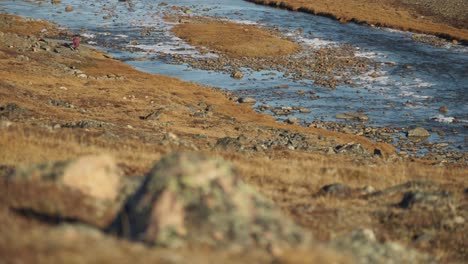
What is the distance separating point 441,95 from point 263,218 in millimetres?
41292

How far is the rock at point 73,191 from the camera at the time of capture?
32.6 ft

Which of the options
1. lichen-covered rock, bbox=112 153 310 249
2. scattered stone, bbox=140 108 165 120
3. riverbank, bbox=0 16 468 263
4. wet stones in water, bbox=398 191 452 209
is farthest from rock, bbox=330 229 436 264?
scattered stone, bbox=140 108 165 120

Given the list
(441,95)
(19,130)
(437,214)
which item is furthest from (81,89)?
Answer: (437,214)

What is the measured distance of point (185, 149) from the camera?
2322 centimetres

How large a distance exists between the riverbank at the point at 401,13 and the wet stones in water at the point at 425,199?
175 ft

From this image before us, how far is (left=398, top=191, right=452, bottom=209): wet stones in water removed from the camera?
54.1ft

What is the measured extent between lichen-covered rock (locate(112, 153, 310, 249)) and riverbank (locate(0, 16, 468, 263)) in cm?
33

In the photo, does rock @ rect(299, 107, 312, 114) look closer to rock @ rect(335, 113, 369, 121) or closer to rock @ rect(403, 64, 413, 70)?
rock @ rect(335, 113, 369, 121)

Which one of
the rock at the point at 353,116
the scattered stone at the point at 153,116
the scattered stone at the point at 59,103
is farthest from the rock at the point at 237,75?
the scattered stone at the point at 59,103

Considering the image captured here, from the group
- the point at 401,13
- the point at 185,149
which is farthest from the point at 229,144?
the point at 401,13

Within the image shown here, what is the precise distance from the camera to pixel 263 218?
9195 millimetres

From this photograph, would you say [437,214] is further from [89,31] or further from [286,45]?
[89,31]

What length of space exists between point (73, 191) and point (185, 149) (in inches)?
518

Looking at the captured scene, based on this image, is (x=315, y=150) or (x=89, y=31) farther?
(x=89, y=31)
